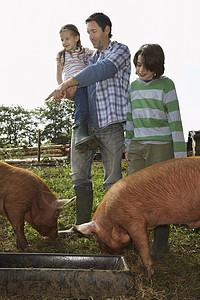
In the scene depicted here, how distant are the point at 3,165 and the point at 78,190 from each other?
38.3 inches

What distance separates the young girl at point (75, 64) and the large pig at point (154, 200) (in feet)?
4.26

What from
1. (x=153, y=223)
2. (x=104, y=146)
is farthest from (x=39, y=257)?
(x=104, y=146)

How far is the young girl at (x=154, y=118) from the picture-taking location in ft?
→ 10.5

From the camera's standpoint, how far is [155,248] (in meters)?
3.34

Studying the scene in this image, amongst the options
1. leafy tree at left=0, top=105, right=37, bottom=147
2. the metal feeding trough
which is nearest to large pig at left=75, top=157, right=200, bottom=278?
the metal feeding trough

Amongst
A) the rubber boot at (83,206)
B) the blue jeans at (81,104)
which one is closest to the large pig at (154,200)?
the rubber boot at (83,206)

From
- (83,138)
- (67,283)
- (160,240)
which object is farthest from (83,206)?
(67,283)

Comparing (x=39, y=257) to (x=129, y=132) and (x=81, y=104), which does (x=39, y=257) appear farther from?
(x=81, y=104)

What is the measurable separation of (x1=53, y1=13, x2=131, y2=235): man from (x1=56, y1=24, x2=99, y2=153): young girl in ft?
0.44

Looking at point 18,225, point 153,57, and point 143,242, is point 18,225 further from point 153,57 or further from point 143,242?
point 153,57

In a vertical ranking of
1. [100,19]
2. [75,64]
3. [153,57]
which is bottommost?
[153,57]

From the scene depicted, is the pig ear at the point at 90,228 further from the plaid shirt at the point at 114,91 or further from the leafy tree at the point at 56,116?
the leafy tree at the point at 56,116

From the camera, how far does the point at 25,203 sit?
3.55 metres

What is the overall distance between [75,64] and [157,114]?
5.26ft
